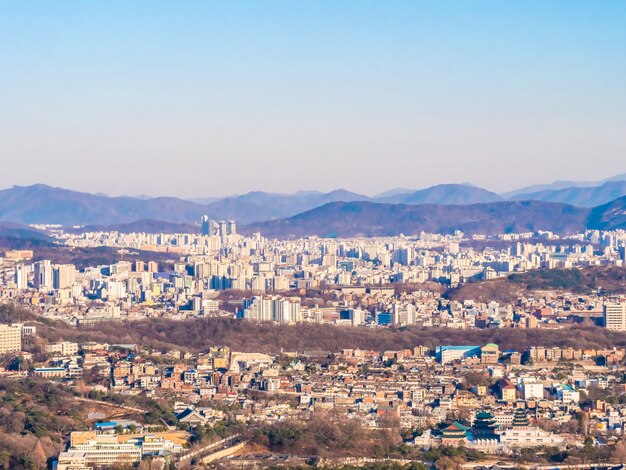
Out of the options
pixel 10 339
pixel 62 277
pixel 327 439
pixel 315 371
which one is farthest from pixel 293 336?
pixel 62 277

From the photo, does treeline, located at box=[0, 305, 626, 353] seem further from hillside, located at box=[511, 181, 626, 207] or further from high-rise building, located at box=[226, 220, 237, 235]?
hillside, located at box=[511, 181, 626, 207]

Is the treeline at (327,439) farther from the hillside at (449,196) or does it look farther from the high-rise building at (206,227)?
the hillside at (449,196)

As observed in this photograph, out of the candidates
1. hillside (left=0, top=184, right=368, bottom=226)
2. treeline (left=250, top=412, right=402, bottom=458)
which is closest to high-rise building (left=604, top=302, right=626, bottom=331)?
treeline (left=250, top=412, right=402, bottom=458)

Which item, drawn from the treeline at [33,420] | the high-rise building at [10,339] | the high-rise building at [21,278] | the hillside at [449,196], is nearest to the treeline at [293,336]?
the high-rise building at [10,339]

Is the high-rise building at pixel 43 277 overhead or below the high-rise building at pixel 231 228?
below

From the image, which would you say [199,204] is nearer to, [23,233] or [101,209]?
[101,209]

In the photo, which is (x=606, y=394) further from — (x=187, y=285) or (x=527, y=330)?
(x=187, y=285)
